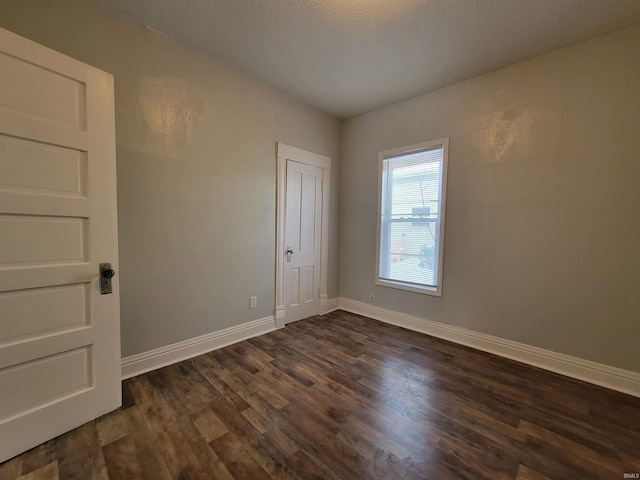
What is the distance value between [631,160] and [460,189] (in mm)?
1206

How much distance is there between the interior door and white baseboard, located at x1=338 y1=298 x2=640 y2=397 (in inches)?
40.1

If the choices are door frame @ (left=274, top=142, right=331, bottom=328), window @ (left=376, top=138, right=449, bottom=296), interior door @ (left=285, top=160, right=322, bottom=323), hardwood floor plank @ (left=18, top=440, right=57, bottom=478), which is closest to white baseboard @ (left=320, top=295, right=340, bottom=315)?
interior door @ (left=285, top=160, right=322, bottom=323)

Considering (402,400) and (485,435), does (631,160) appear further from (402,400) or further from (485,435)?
(402,400)

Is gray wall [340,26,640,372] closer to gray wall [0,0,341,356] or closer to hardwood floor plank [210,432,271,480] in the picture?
gray wall [0,0,341,356]

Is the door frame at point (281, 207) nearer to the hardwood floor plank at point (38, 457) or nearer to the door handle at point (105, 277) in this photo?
the door handle at point (105, 277)

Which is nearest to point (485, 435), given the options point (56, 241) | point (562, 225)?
point (562, 225)

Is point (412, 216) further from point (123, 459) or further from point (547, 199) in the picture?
point (123, 459)

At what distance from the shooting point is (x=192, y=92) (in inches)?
93.4

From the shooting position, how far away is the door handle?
5.32 feet

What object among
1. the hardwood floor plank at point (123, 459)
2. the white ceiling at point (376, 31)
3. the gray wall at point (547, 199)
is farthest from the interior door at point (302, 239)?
the hardwood floor plank at point (123, 459)

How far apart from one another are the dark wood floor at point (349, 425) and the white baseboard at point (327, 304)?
124 cm

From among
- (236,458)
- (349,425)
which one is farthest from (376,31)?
(236,458)

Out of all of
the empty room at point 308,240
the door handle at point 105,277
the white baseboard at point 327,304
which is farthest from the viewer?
the white baseboard at point 327,304

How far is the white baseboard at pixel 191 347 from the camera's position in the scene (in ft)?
7.03
